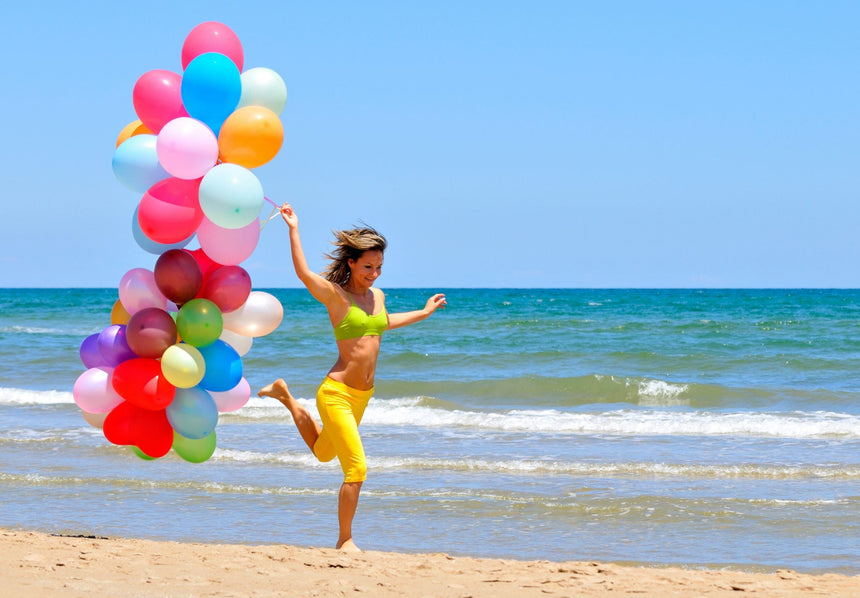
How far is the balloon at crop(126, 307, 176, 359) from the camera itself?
5492 millimetres

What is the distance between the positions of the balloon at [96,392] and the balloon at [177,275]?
0.62 metres

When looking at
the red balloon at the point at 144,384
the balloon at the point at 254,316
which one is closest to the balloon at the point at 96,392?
the red balloon at the point at 144,384

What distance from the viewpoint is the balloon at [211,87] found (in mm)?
5426

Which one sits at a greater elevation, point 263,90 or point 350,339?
point 263,90

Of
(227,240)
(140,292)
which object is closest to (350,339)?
(227,240)

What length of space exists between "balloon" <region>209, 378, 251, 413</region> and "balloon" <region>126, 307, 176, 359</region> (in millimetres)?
449

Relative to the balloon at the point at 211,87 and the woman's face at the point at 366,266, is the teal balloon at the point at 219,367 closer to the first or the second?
the woman's face at the point at 366,266

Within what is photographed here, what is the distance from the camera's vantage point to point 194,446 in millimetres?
5793

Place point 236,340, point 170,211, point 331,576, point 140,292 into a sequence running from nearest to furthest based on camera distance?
point 331,576 < point 170,211 < point 140,292 < point 236,340

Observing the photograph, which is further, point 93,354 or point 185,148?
point 93,354

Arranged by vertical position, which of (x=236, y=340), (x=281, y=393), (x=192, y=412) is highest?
(x=236, y=340)

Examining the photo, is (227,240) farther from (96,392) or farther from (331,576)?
(331,576)

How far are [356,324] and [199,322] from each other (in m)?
0.89

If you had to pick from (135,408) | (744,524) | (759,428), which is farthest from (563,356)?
(135,408)
